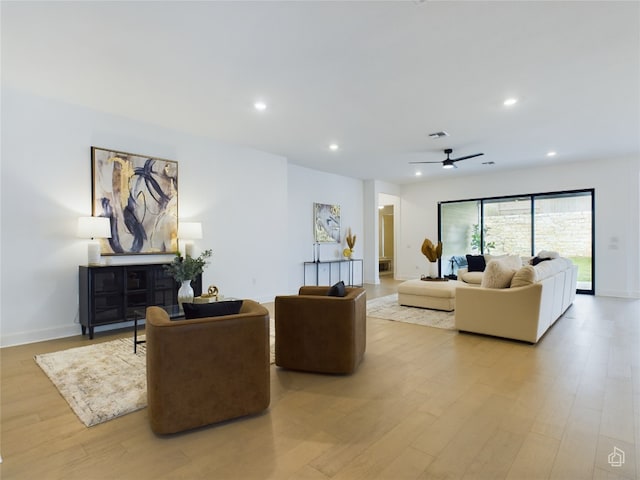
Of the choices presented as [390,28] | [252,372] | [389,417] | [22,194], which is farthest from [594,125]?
[22,194]

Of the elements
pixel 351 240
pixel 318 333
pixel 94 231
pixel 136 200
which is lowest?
pixel 318 333

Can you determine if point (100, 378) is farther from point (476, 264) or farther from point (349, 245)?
point (476, 264)

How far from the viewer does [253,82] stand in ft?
11.7

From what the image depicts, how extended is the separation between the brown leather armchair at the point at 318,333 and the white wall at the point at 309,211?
4286 mm

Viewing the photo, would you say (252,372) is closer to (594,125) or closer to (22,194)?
(22,194)

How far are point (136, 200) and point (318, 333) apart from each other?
11.0 ft

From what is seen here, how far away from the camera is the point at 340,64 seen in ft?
10.5

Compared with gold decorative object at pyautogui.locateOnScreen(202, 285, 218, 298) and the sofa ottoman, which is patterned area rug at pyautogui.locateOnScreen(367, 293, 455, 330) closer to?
the sofa ottoman

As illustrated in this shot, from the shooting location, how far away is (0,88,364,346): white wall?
3.80 meters

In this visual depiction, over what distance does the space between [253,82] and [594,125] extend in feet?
16.1

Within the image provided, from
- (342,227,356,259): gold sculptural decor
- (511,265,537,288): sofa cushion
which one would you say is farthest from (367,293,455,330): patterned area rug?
(342,227,356,259): gold sculptural decor

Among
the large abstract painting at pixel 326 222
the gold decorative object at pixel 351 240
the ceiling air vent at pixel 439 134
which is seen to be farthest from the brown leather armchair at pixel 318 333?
the gold decorative object at pixel 351 240

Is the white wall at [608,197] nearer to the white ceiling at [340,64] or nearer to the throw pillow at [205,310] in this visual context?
the white ceiling at [340,64]

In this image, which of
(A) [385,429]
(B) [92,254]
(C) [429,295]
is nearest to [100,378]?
(B) [92,254]
